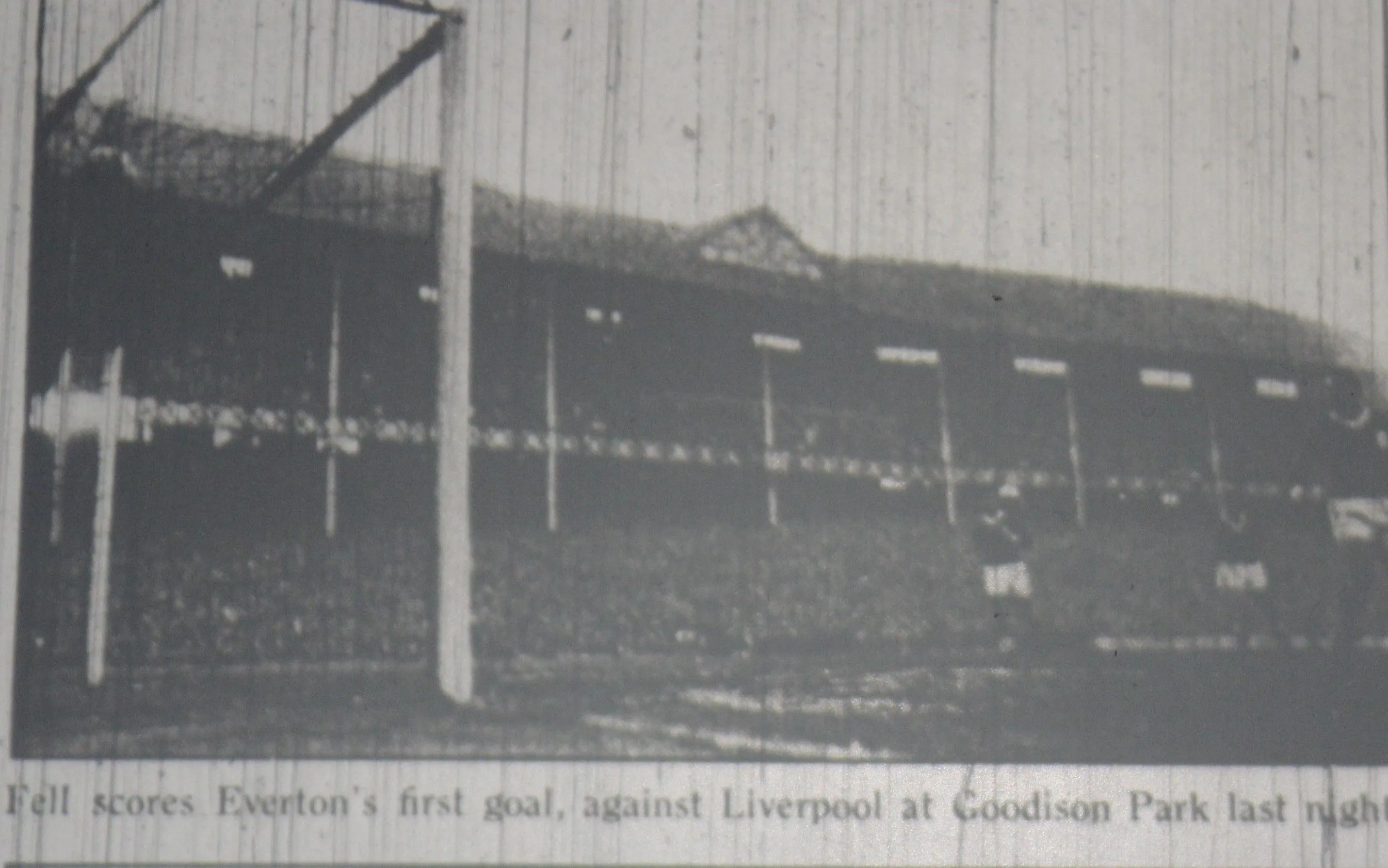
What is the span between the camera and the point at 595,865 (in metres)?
1.54

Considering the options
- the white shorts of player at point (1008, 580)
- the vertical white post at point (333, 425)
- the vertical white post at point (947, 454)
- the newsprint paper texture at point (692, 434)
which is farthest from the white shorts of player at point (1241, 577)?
the vertical white post at point (333, 425)

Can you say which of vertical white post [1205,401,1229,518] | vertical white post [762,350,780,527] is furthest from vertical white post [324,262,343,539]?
vertical white post [1205,401,1229,518]

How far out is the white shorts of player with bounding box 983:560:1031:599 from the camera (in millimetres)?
1634

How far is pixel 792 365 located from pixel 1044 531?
398 mm

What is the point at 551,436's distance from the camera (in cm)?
161

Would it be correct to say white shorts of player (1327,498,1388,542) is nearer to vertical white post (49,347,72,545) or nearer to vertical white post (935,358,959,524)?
vertical white post (935,358,959,524)

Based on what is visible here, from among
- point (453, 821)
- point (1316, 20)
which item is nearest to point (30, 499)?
point (453, 821)

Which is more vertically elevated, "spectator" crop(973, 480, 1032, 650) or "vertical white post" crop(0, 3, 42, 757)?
"vertical white post" crop(0, 3, 42, 757)

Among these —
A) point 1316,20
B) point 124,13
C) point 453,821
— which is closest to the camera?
point 453,821

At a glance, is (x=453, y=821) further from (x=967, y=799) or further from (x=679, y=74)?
(x=679, y=74)

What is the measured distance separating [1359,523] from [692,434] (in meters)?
0.91

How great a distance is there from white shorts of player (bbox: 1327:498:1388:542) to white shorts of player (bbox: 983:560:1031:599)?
1.42 ft

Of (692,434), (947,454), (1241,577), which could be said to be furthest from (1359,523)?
(692,434)

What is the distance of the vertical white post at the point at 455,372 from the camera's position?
61.6 inches
